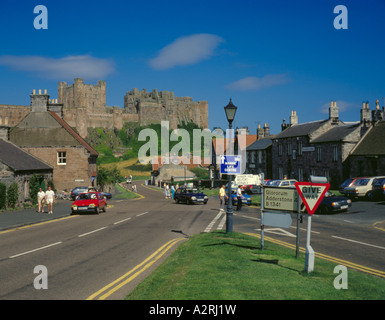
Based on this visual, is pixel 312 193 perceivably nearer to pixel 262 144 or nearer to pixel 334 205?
pixel 334 205

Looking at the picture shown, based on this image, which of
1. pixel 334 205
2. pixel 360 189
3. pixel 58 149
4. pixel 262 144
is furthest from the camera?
pixel 262 144

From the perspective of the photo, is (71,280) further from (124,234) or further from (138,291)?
(124,234)

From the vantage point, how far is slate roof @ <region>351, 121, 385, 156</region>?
4222cm

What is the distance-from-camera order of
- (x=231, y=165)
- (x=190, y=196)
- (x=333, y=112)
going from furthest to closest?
1. (x=333, y=112)
2. (x=190, y=196)
3. (x=231, y=165)

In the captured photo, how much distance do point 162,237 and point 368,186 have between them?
22860 mm

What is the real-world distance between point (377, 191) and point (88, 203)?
2305 centimetres

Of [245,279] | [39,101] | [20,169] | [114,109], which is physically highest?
[114,109]

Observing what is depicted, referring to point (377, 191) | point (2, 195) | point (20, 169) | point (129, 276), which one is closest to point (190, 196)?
point (20, 169)

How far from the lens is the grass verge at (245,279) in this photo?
7.76m

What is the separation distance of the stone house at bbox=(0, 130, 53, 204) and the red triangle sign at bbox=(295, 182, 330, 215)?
89.1ft

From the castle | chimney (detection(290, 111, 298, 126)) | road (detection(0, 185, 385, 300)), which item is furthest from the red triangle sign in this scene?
the castle

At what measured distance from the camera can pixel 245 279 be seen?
886 centimetres
